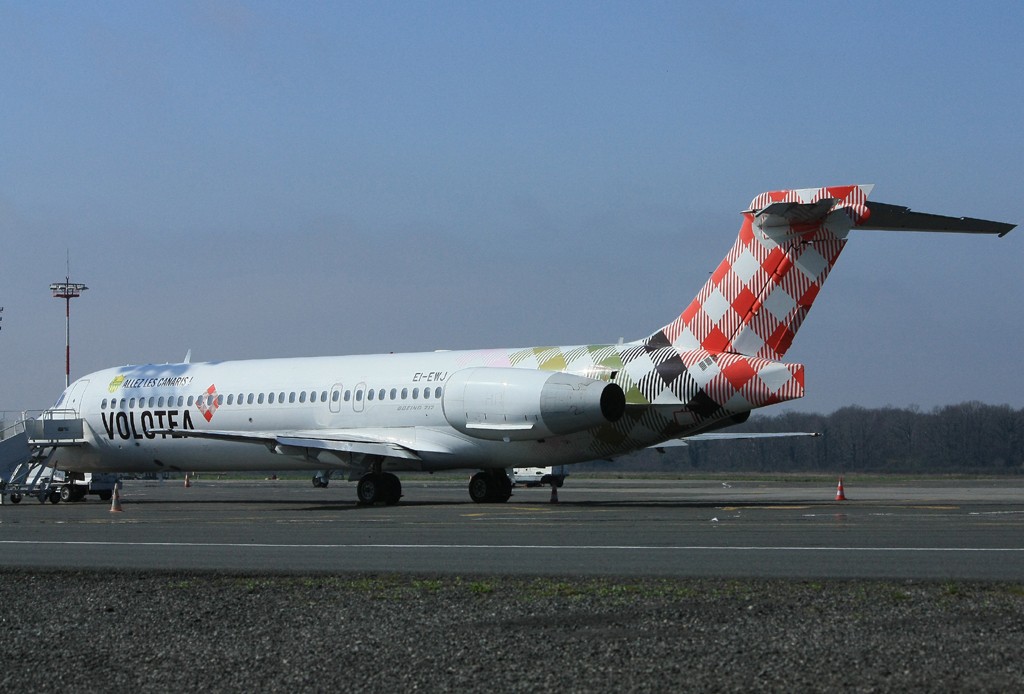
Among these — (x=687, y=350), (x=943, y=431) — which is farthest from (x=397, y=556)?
(x=943, y=431)

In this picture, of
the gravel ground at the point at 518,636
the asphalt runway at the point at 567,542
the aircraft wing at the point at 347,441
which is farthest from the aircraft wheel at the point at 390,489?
the gravel ground at the point at 518,636

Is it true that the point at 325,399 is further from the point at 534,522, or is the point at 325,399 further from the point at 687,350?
the point at 534,522

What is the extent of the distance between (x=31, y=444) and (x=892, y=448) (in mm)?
51122

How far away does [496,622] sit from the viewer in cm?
977

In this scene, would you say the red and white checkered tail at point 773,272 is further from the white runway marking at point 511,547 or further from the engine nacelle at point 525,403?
the white runway marking at point 511,547

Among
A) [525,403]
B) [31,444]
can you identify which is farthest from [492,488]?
[31,444]

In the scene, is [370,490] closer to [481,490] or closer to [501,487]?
[481,490]

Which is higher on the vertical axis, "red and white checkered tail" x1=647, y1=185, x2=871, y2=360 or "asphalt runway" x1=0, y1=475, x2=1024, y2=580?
"red and white checkered tail" x1=647, y1=185, x2=871, y2=360

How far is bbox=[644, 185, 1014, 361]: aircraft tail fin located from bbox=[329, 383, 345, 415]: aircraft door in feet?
30.4

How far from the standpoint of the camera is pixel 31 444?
1558 inches

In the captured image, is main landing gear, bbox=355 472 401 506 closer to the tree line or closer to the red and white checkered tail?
the red and white checkered tail

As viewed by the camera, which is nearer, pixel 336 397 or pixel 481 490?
pixel 481 490

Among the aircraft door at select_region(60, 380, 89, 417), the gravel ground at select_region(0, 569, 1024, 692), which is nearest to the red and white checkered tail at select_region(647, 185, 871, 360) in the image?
the gravel ground at select_region(0, 569, 1024, 692)

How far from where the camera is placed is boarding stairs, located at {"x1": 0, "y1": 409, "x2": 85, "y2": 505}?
3903 cm
